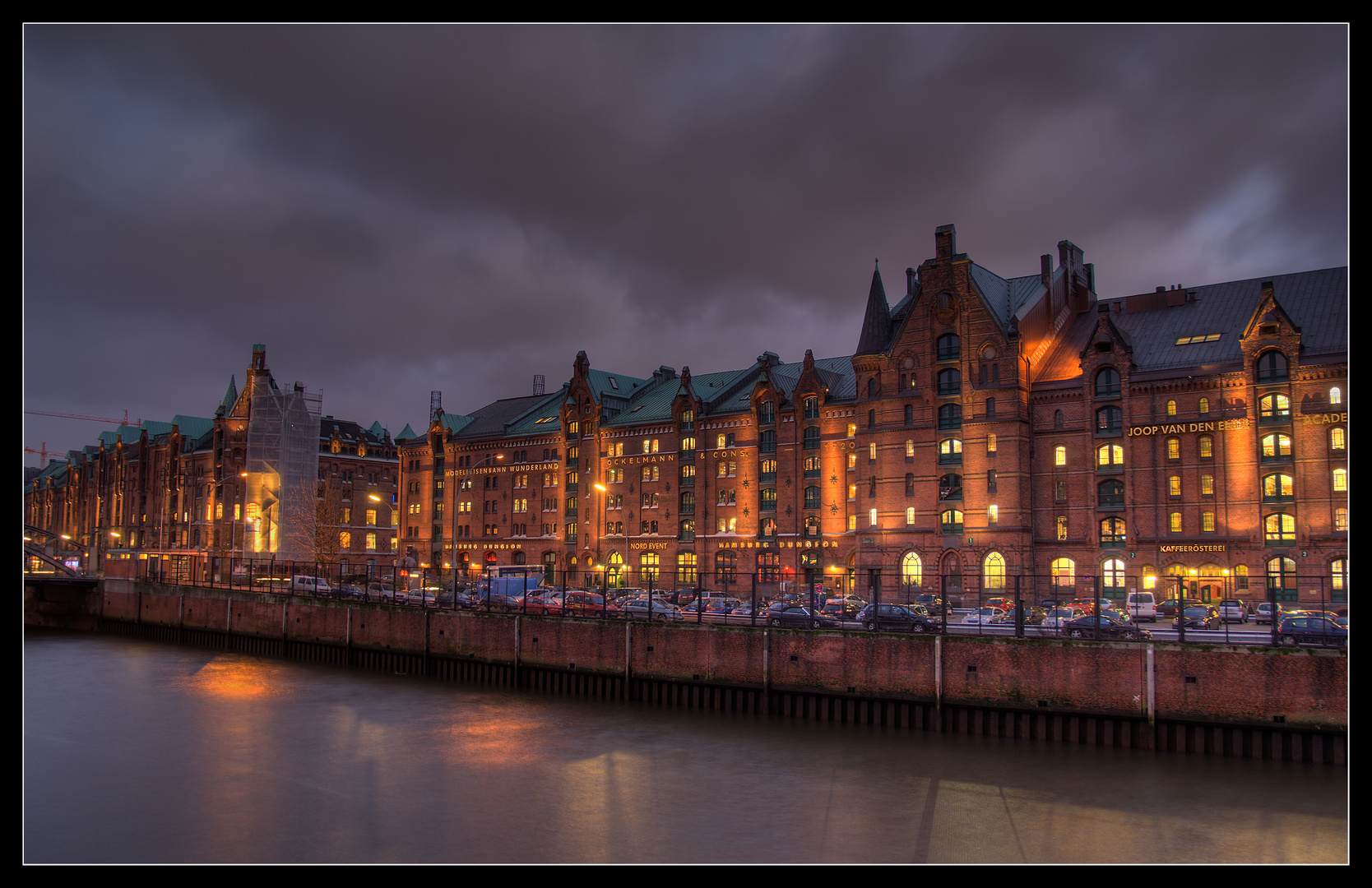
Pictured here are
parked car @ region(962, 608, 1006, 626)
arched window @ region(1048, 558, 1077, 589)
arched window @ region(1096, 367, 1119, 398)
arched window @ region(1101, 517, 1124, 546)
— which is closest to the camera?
parked car @ region(962, 608, 1006, 626)

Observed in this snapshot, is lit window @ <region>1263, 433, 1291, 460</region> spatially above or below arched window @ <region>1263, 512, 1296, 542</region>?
above

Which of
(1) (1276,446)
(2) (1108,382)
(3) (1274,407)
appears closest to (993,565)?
(2) (1108,382)

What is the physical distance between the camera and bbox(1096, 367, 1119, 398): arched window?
68.4 m

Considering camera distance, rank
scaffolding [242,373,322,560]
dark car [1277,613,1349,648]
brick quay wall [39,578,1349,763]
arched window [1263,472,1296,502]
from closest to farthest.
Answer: brick quay wall [39,578,1349,763], dark car [1277,613,1349,648], arched window [1263,472,1296,502], scaffolding [242,373,322,560]

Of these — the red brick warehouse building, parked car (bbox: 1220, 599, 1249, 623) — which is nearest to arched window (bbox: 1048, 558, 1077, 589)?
the red brick warehouse building

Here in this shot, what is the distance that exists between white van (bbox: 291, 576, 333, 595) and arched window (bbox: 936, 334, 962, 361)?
151 feet

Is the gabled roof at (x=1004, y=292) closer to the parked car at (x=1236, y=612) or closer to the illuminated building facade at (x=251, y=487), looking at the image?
the parked car at (x=1236, y=612)

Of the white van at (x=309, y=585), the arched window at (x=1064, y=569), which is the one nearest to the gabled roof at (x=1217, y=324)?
the arched window at (x=1064, y=569)

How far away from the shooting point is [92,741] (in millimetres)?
37281

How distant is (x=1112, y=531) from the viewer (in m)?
67.9

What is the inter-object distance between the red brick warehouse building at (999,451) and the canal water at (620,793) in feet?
57.3

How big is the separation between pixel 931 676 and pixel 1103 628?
6.16 meters

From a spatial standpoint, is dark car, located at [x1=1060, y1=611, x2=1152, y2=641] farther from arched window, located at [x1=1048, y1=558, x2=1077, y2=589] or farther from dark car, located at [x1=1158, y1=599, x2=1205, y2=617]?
arched window, located at [x1=1048, y1=558, x2=1077, y2=589]
